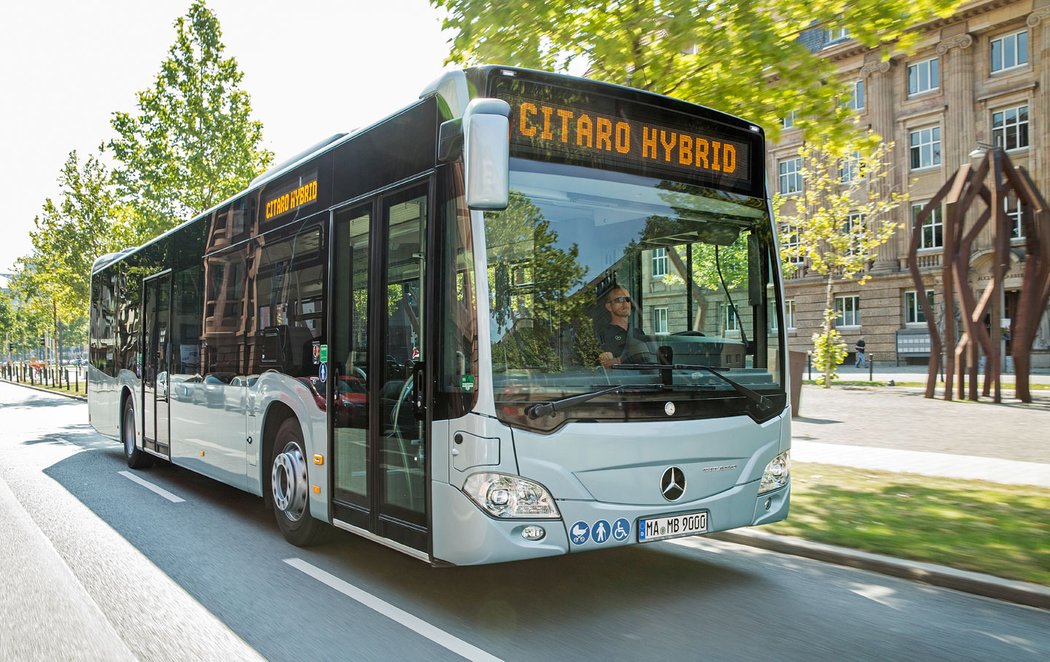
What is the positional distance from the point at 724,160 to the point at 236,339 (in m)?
4.56

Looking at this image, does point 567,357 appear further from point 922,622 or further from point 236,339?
point 236,339

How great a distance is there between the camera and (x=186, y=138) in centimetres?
2548

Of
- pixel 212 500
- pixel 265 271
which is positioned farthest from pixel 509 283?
pixel 212 500

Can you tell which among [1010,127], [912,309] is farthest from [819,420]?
[1010,127]

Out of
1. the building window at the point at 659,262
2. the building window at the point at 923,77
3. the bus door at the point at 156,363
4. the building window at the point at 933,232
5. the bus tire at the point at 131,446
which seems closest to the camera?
the building window at the point at 659,262

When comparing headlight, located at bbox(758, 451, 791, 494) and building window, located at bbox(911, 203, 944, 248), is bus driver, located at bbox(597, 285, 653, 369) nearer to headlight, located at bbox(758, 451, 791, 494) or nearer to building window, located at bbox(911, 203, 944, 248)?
headlight, located at bbox(758, 451, 791, 494)

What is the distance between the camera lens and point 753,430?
5406 millimetres

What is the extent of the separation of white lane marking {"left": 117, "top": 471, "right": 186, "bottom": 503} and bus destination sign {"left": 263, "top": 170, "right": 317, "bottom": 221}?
348cm

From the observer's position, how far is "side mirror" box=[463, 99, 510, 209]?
425 cm

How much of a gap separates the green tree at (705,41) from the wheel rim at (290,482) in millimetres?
5465

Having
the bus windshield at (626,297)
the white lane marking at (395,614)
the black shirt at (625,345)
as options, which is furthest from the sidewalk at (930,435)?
the white lane marking at (395,614)

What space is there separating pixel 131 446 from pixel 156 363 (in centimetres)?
193

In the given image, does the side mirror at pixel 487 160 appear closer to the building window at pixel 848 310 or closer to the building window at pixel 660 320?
the building window at pixel 660 320

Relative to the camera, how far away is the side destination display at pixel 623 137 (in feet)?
15.8
